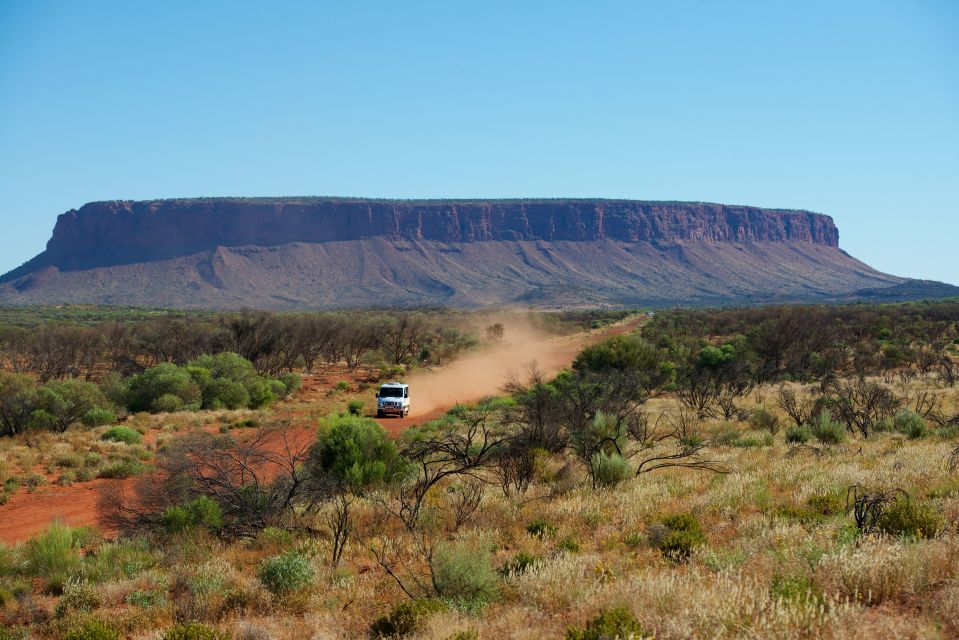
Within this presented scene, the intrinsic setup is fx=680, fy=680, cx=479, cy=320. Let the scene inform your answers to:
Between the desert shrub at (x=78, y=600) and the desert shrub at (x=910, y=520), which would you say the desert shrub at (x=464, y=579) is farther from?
the desert shrub at (x=78, y=600)

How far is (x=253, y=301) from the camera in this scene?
14938cm

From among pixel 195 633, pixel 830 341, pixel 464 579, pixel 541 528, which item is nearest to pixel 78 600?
pixel 195 633

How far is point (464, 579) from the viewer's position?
660 centimetres

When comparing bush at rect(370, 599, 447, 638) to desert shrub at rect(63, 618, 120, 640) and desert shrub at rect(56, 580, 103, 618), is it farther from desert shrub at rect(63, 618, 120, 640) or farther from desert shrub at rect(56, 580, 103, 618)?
desert shrub at rect(56, 580, 103, 618)

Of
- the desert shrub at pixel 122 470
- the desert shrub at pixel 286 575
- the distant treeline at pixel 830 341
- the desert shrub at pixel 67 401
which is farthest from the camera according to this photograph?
the distant treeline at pixel 830 341

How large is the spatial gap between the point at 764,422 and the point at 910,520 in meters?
12.2

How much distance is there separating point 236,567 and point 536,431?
724 cm

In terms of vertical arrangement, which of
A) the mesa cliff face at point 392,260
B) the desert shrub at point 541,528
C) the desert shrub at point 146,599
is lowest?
the desert shrub at point 146,599

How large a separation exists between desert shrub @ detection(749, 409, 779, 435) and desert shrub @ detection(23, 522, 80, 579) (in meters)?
15.5

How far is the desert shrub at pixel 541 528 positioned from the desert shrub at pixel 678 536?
129 cm

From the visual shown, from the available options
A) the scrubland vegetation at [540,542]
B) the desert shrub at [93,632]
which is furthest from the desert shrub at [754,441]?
the desert shrub at [93,632]

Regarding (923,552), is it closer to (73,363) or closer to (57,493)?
(57,493)

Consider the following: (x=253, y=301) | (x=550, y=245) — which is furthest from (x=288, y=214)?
(x=550, y=245)

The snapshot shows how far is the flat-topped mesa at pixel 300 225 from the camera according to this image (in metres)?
178
